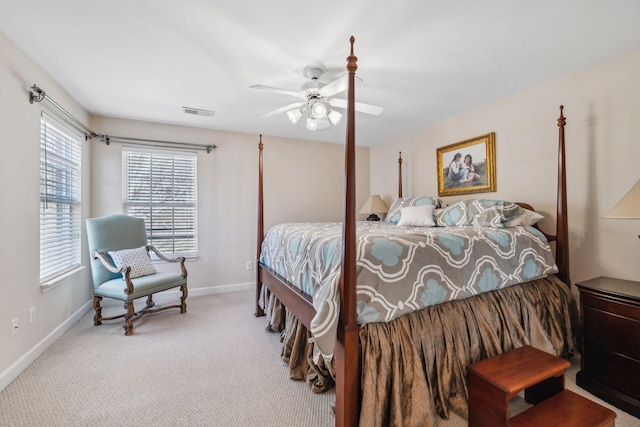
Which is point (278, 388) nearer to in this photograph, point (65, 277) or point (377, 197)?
point (65, 277)

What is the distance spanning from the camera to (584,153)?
Result: 2.31 meters

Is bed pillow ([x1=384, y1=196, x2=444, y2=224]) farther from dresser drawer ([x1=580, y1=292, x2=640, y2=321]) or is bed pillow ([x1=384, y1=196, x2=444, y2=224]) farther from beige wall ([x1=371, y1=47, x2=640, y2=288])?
dresser drawer ([x1=580, y1=292, x2=640, y2=321])

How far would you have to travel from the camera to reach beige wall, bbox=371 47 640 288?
2080 millimetres

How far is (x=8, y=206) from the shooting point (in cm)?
188

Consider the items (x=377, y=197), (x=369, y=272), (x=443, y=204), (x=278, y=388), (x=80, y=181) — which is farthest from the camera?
(x=377, y=197)

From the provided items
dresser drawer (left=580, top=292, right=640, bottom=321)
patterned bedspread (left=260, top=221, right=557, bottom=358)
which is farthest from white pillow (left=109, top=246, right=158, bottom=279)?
dresser drawer (left=580, top=292, right=640, bottom=321)

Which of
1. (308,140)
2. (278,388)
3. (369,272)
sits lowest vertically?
(278,388)

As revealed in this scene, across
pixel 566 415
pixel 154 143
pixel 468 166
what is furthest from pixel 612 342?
pixel 154 143

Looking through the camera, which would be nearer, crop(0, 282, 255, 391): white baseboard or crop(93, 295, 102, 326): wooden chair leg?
crop(0, 282, 255, 391): white baseboard

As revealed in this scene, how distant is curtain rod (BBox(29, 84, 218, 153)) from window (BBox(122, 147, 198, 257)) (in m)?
0.11

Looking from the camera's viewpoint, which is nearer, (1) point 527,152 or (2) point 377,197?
(1) point 527,152

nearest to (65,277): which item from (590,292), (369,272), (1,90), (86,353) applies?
(86,353)

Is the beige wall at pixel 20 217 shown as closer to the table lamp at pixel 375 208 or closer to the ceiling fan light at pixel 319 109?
the ceiling fan light at pixel 319 109

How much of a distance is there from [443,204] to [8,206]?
12.8 ft
